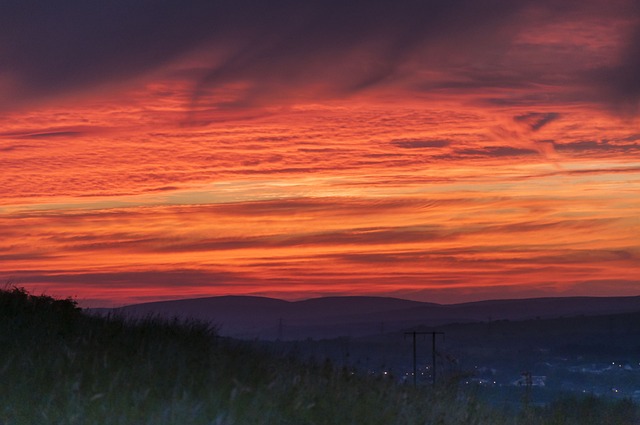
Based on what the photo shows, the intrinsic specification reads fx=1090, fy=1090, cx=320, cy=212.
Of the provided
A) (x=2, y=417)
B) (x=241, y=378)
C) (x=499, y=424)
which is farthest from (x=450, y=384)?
(x=2, y=417)

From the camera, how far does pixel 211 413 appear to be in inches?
497

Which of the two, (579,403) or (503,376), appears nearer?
(579,403)

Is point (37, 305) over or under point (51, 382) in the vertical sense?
over

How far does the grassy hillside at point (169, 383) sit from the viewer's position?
12266mm

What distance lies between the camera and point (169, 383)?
13906 mm

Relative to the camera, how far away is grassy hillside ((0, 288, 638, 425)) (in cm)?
1227

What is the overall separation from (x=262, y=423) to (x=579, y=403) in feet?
144

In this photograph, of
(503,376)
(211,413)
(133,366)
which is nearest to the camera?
(211,413)

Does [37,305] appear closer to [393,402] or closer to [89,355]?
[89,355]

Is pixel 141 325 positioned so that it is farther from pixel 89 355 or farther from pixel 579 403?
pixel 579 403

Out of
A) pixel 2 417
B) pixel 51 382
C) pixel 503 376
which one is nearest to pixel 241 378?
pixel 51 382

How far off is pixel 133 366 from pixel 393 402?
3684mm

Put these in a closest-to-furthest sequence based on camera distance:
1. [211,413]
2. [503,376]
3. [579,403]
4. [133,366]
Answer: [211,413] → [133,366] → [579,403] → [503,376]

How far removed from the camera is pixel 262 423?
12.5m
